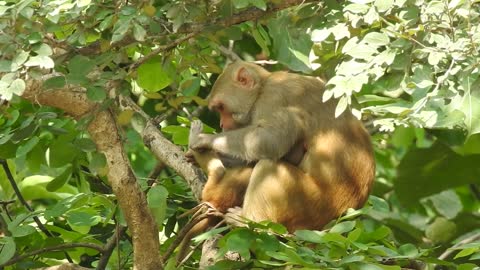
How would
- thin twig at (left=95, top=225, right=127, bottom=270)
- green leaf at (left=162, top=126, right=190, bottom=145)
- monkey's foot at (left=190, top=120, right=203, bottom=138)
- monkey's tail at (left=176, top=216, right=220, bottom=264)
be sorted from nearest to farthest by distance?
monkey's tail at (left=176, top=216, right=220, bottom=264) → thin twig at (left=95, top=225, right=127, bottom=270) → monkey's foot at (left=190, top=120, right=203, bottom=138) → green leaf at (left=162, top=126, right=190, bottom=145)

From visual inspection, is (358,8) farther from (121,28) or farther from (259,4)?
(121,28)

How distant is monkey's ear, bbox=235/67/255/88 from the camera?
6.97 m

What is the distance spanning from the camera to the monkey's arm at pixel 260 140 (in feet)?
20.7

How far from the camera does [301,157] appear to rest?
651 cm

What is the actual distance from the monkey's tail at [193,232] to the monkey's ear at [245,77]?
127cm

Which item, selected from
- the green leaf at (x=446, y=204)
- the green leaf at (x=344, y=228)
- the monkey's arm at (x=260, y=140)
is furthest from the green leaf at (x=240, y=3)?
the green leaf at (x=446, y=204)

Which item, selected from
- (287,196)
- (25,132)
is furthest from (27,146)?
(287,196)

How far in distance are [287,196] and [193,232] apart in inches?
27.8

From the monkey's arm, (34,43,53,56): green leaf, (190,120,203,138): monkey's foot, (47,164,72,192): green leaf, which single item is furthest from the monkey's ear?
(34,43,53,56): green leaf

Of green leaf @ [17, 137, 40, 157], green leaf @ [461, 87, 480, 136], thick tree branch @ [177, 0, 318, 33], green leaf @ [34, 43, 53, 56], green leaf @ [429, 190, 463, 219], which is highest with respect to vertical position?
green leaf @ [34, 43, 53, 56]

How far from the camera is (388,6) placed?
435cm

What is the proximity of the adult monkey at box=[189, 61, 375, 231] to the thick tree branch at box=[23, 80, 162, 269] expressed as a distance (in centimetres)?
97

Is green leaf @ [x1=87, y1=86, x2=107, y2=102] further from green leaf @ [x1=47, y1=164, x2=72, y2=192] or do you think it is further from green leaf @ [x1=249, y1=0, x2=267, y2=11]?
green leaf @ [x1=47, y1=164, x2=72, y2=192]

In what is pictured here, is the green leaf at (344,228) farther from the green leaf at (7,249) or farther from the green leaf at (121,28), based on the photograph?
the green leaf at (7,249)
